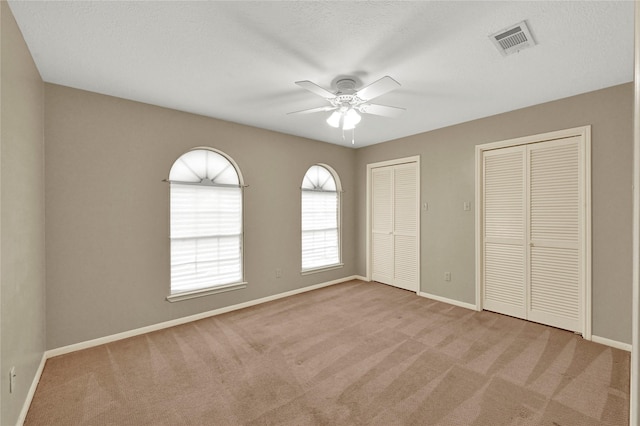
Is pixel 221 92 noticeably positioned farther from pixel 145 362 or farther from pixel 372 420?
pixel 372 420

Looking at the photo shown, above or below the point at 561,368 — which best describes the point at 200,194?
above

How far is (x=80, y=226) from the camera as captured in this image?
287 cm

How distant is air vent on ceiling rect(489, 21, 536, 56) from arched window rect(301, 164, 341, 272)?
3.23 m

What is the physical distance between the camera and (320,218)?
16.9 ft

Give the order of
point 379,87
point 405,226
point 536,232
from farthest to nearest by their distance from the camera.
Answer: point 405,226, point 536,232, point 379,87

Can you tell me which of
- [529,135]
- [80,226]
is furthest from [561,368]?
[80,226]

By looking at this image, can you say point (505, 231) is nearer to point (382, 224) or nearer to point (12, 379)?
point (382, 224)

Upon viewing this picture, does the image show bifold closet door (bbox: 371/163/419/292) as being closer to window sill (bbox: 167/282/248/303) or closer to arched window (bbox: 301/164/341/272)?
arched window (bbox: 301/164/341/272)

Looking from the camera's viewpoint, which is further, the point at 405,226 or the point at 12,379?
the point at 405,226

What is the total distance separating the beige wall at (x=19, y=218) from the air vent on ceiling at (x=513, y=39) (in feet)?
10.5

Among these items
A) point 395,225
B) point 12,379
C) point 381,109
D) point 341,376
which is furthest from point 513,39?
point 12,379

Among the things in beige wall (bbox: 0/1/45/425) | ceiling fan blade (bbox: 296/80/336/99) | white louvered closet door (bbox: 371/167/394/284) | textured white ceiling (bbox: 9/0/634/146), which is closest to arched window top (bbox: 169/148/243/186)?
textured white ceiling (bbox: 9/0/634/146)

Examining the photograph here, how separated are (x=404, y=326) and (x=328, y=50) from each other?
3003 millimetres

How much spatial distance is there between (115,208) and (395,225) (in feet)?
13.2
